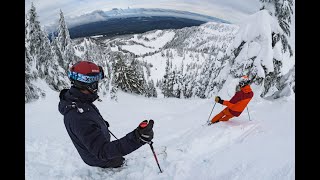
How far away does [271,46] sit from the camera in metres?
5.13

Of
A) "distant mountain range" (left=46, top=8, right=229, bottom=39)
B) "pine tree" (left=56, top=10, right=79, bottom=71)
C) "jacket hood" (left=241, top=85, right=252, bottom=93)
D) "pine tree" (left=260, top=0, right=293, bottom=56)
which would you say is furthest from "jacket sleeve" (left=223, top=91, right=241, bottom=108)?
"pine tree" (left=56, top=10, right=79, bottom=71)

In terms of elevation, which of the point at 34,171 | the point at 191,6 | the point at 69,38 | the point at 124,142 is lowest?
the point at 34,171

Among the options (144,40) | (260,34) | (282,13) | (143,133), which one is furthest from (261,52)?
(143,133)

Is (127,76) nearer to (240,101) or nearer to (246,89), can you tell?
(240,101)

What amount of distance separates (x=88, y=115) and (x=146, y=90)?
1831mm

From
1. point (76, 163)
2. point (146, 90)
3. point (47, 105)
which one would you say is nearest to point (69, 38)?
point (47, 105)

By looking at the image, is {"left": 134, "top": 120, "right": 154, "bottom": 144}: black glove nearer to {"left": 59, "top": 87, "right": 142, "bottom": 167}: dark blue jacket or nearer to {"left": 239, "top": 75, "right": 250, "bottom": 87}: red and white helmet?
{"left": 59, "top": 87, "right": 142, "bottom": 167}: dark blue jacket

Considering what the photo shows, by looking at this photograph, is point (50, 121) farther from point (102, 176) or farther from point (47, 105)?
point (102, 176)

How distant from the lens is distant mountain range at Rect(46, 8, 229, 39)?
398cm

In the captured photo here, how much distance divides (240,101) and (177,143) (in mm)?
1563

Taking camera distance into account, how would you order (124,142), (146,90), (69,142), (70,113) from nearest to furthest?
(124,142), (70,113), (69,142), (146,90)

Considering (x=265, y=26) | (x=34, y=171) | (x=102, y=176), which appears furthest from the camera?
(x=265, y=26)

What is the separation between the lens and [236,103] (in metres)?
4.79

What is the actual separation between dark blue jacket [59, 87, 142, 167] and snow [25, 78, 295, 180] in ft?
1.94
